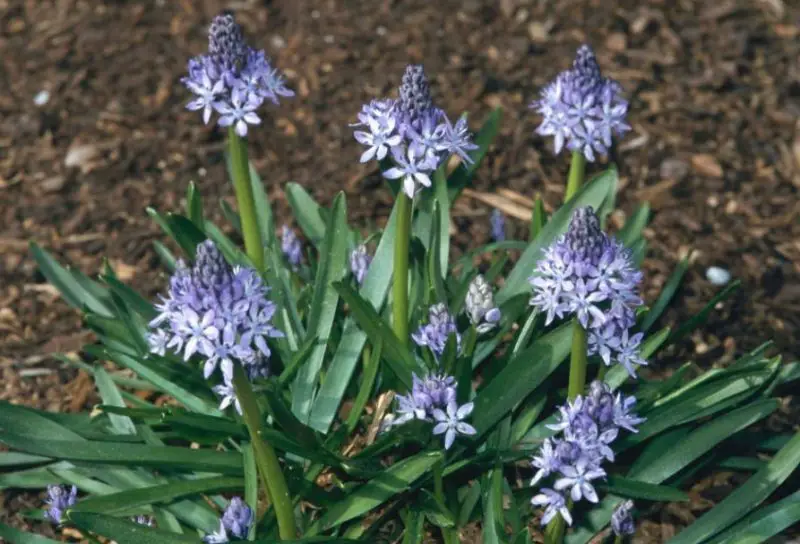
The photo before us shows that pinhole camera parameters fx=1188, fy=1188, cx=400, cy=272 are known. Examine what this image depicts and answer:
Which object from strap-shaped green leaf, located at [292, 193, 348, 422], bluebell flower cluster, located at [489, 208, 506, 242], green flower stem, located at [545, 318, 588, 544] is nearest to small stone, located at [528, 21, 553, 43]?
bluebell flower cluster, located at [489, 208, 506, 242]

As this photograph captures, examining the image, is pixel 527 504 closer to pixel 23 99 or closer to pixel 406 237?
pixel 406 237

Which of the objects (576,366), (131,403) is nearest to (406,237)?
(576,366)

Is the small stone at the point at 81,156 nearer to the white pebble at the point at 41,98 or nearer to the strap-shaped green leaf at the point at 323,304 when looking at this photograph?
the white pebble at the point at 41,98

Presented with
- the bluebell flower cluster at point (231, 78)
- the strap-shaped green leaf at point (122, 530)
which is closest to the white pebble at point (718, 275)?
the bluebell flower cluster at point (231, 78)

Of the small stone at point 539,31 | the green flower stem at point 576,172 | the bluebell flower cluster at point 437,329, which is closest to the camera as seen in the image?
the bluebell flower cluster at point 437,329

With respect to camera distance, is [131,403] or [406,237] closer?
[406,237]

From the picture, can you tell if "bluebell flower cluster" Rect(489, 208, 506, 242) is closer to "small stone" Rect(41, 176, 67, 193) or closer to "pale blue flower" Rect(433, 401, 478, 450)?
"pale blue flower" Rect(433, 401, 478, 450)

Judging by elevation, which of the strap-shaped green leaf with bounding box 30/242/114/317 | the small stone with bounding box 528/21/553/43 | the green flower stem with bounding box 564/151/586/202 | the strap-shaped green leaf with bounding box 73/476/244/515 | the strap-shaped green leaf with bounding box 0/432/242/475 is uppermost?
the small stone with bounding box 528/21/553/43
